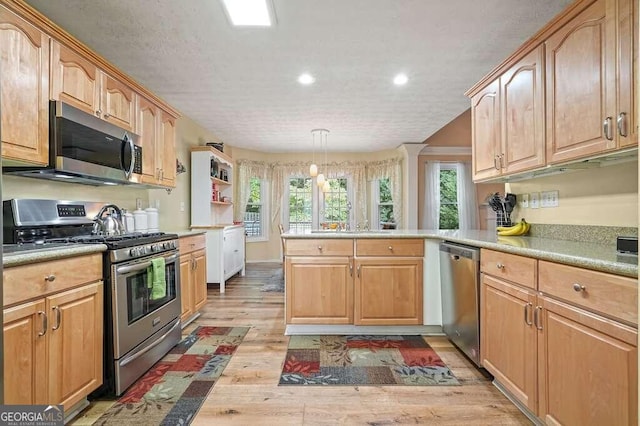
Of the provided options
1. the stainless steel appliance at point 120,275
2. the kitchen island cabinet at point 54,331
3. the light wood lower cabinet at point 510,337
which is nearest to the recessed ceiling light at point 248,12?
the stainless steel appliance at point 120,275

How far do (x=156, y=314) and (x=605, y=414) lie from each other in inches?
97.7

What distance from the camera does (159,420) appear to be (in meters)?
1.73

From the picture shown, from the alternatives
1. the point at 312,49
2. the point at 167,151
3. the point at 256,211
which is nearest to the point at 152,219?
the point at 167,151

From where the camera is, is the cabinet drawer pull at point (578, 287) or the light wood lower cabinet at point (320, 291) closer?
the cabinet drawer pull at point (578, 287)

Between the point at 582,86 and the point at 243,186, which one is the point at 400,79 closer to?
the point at 582,86

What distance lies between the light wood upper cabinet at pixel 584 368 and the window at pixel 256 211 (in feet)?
19.5

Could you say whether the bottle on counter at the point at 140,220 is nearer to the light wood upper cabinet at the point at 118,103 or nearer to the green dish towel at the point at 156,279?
the light wood upper cabinet at the point at 118,103

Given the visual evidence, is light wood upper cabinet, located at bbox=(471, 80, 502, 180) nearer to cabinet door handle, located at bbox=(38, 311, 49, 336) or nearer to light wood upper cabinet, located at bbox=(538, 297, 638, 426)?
light wood upper cabinet, located at bbox=(538, 297, 638, 426)

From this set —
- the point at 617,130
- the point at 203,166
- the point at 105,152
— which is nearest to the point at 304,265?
the point at 105,152

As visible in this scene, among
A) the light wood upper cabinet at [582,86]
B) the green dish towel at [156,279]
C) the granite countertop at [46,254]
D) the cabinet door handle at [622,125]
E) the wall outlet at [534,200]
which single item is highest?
the light wood upper cabinet at [582,86]

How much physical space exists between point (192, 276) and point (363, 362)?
1797 mm

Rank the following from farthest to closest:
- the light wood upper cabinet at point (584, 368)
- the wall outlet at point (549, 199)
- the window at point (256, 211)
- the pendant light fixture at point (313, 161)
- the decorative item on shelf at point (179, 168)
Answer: the window at point (256, 211), the pendant light fixture at point (313, 161), the decorative item on shelf at point (179, 168), the wall outlet at point (549, 199), the light wood upper cabinet at point (584, 368)

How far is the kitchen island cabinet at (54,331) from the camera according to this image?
54.4 inches

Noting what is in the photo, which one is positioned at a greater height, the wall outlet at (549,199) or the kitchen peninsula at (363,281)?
the wall outlet at (549,199)
